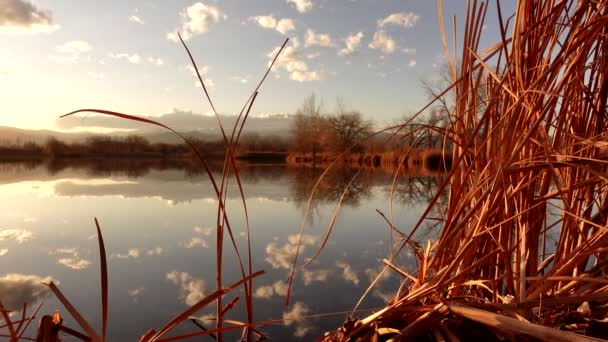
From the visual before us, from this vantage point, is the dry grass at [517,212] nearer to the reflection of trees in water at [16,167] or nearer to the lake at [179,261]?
the lake at [179,261]

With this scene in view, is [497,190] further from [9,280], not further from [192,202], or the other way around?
[192,202]

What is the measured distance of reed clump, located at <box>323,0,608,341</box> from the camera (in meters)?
0.35

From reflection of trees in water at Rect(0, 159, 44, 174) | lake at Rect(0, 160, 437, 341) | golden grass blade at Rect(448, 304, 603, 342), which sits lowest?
lake at Rect(0, 160, 437, 341)

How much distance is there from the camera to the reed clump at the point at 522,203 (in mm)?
349

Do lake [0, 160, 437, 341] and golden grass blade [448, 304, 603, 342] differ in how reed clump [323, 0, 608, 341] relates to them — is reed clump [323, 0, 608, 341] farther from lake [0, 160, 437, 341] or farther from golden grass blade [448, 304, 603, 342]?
lake [0, 160, 437, 341]

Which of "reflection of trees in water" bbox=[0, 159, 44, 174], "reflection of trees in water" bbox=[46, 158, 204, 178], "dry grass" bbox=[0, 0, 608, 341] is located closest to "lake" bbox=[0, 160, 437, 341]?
"dry grass" bbox=[0, 0, 608, 341]

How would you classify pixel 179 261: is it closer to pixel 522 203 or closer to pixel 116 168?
pixel 522 203

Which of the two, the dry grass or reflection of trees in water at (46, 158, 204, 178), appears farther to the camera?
reflection of trees in water at (46, 158, 204, 178)

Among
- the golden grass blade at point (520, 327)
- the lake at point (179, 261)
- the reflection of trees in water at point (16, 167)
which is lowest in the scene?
the lake at point (179, 261)

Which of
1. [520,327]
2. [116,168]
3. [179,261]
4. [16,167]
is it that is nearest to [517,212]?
[520,327]

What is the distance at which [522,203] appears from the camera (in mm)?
500

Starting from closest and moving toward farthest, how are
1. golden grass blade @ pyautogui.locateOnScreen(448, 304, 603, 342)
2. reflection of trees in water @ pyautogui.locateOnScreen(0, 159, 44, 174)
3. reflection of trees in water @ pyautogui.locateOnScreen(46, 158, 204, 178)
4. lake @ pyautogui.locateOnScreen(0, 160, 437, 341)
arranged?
golden grass blade @ pyautogui.locateOnScreen(448, 304, 603, 342) → lake @ pyautogui.locateOnScreen(0, 160, 437, 341) → reflection of trees in water @ pyautogui.locateOnScreen(46, 158, 204, 178) → reflection of trees in water @ pyautogui.locateOnScreen(0, 159, 44, 174)

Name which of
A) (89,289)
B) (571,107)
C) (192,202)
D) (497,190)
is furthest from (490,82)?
(192,202)

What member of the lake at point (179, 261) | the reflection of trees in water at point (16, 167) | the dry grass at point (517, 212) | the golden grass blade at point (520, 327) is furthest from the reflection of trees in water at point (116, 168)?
the golden grass blade at point (520, 327)
